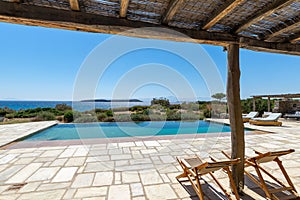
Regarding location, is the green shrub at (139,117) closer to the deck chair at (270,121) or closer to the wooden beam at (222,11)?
the deck chair at (270,121)

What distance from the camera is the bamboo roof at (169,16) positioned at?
4.84 ft

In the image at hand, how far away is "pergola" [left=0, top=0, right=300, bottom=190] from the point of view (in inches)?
58.6

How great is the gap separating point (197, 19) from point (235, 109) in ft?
3.89

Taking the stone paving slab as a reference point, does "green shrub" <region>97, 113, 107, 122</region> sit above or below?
above

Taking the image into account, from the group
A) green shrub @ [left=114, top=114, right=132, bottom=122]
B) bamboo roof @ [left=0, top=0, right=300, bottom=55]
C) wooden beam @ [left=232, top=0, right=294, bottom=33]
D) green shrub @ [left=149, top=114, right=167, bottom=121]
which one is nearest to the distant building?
green shrub @ [left=149, top=114, right=167, bottom=121]

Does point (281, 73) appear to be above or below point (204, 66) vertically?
above

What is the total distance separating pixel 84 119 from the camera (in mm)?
9758

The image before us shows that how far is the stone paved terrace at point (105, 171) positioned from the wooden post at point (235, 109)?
10.7 inches

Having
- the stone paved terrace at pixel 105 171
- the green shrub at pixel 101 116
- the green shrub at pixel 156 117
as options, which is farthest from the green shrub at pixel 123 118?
the stone paved terrace at pixel 105 171

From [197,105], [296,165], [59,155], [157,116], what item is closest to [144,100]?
[157,116]

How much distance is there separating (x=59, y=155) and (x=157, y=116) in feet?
22.9

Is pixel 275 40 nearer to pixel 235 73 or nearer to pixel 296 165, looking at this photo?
pixel 235 73

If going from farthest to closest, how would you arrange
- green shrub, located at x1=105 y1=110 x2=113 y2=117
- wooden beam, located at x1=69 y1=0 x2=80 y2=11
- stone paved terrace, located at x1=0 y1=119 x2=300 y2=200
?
green shrub, located at x1=105 y1=110 x2=113 y2=117 < stone paved terrace, located at x1=0 y1=119 x2=300 y2=200 < wooden beam, located at x1=69 y1=0 x2=80 y2=11

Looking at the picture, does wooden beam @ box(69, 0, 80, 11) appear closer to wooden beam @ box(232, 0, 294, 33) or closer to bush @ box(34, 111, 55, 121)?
wooden beam @ box(232, 0, 294, 33)
